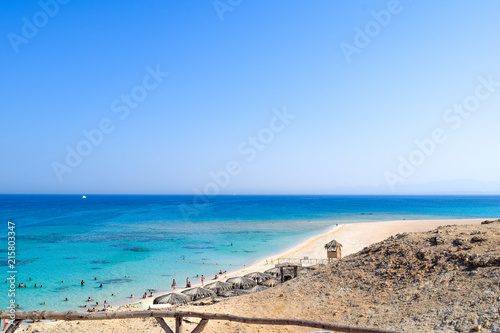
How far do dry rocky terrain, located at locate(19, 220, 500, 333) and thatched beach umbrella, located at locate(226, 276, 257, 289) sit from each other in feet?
21.9

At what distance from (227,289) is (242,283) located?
111cm

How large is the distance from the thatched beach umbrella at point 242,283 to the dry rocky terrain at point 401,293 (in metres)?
6.68

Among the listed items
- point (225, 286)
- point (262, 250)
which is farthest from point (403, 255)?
point (262, 250)

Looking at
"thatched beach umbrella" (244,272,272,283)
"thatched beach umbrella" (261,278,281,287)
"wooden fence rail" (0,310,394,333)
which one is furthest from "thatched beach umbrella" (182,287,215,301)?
"wooden fence rail" (0,310,394,333)

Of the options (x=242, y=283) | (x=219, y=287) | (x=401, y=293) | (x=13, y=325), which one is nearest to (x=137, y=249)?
(x=219, y=287)

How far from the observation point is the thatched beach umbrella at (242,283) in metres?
21.5

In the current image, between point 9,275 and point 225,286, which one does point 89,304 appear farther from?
point 9,275

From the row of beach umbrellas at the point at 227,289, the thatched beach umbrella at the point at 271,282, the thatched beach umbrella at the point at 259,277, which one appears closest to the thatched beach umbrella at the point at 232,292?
the row of beach umbrellas at the point at 227,289

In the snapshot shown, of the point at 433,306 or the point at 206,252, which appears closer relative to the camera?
the point at 433,306

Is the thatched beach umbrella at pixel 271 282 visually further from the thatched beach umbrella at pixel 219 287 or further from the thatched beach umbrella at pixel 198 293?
the thatched beach umbrella at pixel 198 293

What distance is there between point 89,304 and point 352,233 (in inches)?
1511

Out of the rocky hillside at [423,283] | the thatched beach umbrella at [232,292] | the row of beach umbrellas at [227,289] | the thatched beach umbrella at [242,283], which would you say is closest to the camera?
the rocky hillside at [423,283]

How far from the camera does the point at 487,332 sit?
24.5ft

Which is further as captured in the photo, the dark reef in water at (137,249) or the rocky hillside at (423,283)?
the dark reef in water at (137,249)
